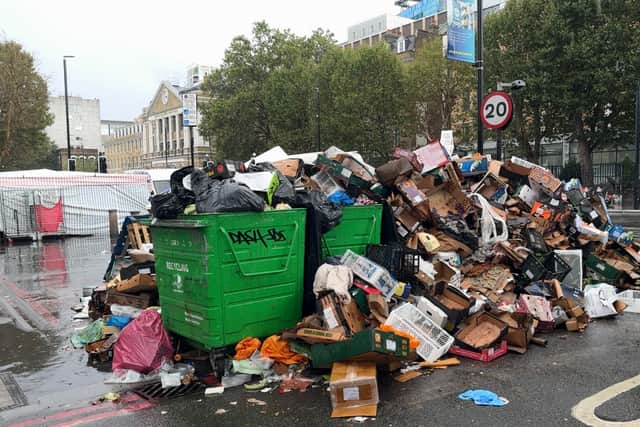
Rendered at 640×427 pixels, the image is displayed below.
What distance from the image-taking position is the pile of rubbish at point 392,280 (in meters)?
4.61

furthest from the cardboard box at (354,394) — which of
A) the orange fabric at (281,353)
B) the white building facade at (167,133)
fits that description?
the white building facade at (167,133)

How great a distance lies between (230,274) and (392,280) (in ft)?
5.37

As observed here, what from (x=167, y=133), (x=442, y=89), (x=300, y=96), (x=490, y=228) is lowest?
(x=490, y=228)

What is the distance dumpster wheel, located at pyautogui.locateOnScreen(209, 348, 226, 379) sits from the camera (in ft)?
15.5

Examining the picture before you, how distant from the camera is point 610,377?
14.4ft

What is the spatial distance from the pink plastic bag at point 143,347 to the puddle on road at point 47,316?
1.01 feet

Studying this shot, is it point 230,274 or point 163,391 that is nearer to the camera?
point 163,391

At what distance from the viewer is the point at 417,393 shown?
4152mm

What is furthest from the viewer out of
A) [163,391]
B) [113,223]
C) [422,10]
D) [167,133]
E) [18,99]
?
[167,133]

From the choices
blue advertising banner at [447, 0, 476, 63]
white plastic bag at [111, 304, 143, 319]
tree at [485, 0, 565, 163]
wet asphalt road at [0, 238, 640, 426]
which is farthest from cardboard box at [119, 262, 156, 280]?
tree at [485, 0, 565, 163]

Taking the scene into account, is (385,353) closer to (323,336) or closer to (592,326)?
(323,336)

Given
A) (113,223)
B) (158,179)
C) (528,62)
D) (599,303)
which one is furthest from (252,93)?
(599,303)

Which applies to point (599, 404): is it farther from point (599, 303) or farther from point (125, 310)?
point (125, 310)

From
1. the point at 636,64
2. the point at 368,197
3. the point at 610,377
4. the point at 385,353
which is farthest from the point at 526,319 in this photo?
the point at 636,64
